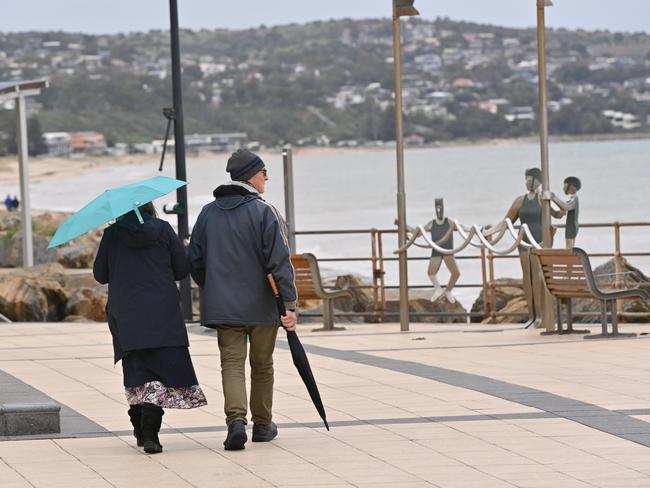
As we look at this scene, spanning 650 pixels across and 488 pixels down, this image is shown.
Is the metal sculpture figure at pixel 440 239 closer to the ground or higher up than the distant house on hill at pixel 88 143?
closer to the ground

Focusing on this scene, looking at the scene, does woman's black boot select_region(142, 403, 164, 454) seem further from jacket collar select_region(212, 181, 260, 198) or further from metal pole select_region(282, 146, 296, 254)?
metal pole select_region(282, 146, 296, 254)

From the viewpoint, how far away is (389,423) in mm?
10016

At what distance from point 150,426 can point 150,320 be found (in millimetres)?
548

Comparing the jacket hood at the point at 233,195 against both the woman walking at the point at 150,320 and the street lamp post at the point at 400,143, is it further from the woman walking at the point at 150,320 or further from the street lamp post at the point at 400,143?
the street lamp post at the point at 400,143

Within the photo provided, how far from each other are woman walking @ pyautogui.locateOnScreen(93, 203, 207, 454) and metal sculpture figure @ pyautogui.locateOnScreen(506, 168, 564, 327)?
27.8ft

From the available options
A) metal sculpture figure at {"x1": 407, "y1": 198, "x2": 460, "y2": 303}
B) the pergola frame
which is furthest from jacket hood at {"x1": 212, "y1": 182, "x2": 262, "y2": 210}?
the pergola frame

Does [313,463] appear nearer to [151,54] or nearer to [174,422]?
[174,422]

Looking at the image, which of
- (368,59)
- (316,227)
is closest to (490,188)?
(316,227)

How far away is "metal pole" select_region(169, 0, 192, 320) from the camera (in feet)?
63.4

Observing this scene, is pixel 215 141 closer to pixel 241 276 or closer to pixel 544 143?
pixel 544 143

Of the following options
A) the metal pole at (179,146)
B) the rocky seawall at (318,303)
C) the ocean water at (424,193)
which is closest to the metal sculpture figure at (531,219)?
the rocky seawall at (318,303)

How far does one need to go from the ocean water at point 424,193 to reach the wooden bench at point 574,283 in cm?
1587

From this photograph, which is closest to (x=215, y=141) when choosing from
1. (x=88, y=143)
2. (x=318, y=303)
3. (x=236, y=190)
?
(x=88, y=143)

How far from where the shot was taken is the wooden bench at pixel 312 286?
696 inches
